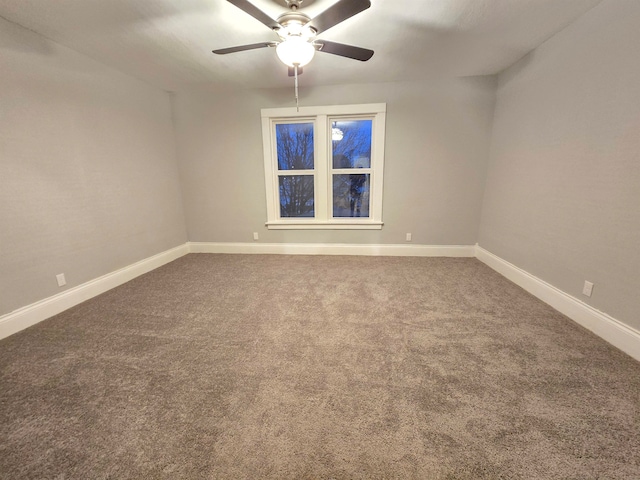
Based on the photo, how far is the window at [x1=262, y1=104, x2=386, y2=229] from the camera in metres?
3.57

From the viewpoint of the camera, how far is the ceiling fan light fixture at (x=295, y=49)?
175cm

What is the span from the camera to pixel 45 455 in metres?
1.09

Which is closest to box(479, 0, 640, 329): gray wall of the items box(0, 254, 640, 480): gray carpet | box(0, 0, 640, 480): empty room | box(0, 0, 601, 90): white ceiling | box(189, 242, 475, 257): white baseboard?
box(0, 0, 640, 480): empty room

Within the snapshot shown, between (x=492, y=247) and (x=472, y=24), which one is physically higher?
(x=472, y=24)

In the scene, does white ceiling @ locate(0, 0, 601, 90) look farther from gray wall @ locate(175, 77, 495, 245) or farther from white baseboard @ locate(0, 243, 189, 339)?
white baseboard @ locate(0, 243, 189, 339)

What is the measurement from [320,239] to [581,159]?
116 inches

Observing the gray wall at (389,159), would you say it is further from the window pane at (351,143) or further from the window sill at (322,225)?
the window pane at (351,143)

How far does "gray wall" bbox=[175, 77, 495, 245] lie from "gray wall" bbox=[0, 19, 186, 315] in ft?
1.97

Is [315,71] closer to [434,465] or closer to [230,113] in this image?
[230,113]

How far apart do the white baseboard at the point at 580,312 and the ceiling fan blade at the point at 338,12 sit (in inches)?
108

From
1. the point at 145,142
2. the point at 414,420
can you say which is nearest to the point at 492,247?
the point at 414,420

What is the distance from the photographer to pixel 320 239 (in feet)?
12.9

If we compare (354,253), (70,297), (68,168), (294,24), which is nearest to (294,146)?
(354,253)

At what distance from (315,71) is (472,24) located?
163cm
